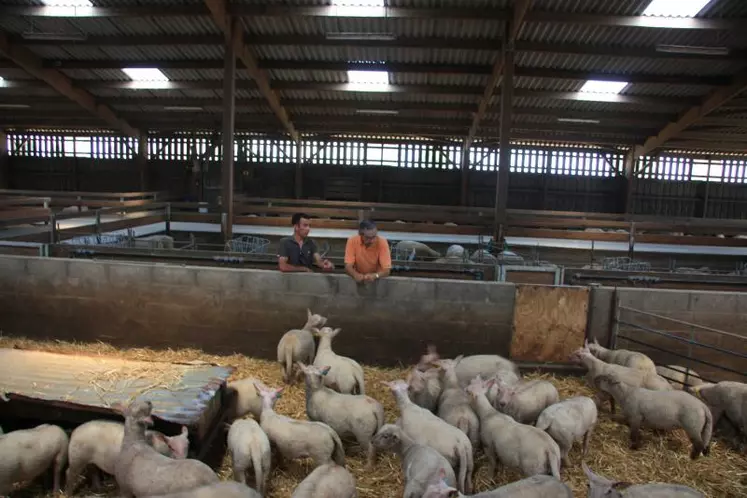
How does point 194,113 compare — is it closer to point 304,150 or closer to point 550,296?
point 304,150

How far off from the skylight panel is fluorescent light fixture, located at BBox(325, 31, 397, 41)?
96.3 inches

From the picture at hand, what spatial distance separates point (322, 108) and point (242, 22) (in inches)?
213

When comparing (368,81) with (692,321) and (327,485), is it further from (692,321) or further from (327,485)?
(327,485)

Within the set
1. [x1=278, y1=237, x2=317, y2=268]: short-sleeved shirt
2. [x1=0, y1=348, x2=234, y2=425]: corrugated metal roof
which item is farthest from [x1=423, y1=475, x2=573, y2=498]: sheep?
[x1=278, y1=237, x2=317, y2=268]: short-sleeved shirt

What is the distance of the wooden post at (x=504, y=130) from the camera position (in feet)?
39.0

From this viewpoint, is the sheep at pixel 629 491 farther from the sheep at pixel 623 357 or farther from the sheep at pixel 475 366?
the sheep at pixel 623 357

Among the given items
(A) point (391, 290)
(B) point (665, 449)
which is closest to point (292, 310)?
(A) point (391, 290)

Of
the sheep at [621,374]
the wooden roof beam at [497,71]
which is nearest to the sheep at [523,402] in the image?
the sheep at [621,374]

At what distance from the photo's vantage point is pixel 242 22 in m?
12.3

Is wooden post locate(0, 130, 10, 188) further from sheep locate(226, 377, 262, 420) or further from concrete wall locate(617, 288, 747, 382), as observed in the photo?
concrete wall locate(617, 288, 747, 382)

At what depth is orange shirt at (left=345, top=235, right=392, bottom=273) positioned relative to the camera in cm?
641

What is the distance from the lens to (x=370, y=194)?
22.6 metres

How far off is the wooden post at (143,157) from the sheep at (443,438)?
20.2 meters

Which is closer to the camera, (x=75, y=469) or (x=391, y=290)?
(x=75, y=469)
